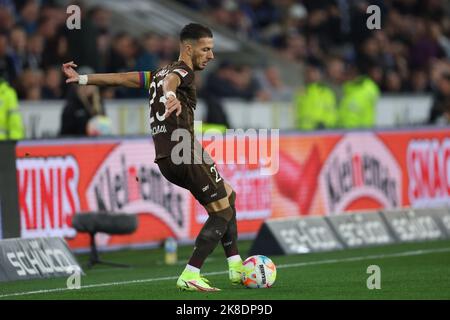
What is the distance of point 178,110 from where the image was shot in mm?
10703

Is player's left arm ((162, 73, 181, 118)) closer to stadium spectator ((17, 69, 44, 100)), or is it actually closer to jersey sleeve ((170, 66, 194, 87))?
jersey sleeve ((170, 66, 194, 87))

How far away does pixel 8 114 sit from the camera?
18688mm

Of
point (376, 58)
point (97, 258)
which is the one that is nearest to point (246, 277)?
point (97, 258)

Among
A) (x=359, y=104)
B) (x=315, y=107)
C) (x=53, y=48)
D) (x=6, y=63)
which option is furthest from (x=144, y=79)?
(x=359, y=104)

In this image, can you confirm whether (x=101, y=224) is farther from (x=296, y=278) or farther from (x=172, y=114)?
(x=172, y=114)

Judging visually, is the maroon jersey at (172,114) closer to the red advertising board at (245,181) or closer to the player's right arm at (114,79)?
the player's right arm at (114,79)

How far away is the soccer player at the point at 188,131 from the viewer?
37.1 feet

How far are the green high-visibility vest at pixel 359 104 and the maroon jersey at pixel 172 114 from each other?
13.4 metres

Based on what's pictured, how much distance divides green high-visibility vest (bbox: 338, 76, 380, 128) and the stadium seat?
9.56 metres

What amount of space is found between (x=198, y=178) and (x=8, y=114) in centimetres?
783

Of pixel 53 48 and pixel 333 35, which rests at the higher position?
pixel 333 35

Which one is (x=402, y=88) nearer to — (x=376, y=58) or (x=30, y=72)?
(x=376, y=58)

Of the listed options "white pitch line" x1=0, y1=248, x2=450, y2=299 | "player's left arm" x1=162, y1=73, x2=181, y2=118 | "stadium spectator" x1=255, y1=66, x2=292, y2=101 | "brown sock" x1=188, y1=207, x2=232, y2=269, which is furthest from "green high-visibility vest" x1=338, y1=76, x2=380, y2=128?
"player's left arm" x1=162, y1=73, x2=181, y2=118
